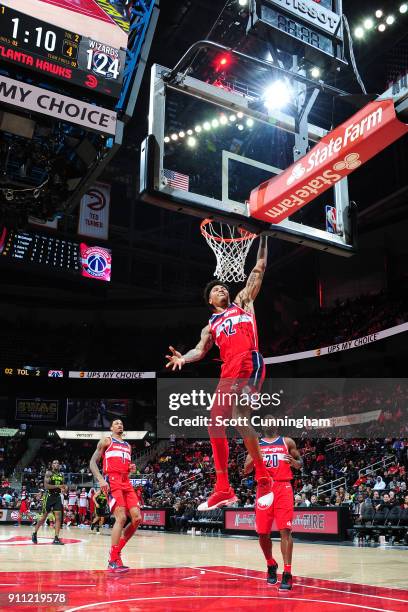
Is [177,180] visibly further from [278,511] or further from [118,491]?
[118,491]

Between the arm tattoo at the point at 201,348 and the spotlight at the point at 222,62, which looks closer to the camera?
the arm tattoo at the point at 201,348

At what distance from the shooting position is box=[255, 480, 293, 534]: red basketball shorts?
6986 mm

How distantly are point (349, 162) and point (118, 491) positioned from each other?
17.2ft

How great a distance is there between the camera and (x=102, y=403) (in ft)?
109

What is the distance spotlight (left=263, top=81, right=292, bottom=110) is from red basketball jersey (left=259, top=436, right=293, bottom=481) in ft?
12.7

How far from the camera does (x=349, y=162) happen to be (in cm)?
575

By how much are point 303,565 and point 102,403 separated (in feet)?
82.5

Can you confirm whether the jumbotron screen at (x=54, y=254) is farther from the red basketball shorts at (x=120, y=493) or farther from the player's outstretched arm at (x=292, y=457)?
the player's outstretched arm at (x=292, y=457)

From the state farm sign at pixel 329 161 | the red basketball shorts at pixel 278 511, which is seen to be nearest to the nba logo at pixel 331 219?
the state farm sign at pixel 329 161

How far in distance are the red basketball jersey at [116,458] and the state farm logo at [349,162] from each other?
4800 mm

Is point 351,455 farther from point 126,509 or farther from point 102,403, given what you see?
point 102,403

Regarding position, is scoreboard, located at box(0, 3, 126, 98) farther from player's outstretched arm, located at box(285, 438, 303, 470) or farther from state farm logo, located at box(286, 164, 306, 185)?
player's outstretched arm, located at box(285, 438, 303, 470)

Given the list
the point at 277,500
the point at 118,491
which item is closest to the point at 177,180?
the point at 277,500

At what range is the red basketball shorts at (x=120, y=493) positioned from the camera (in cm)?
816
